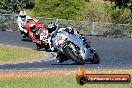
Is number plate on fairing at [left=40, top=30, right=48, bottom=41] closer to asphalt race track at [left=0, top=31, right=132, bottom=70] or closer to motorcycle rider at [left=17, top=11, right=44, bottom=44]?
motorcycle rider at [left=17, top=11, right=44, bottom=44]

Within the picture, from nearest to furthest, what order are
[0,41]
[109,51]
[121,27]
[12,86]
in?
1. [12,86]
2. [109,51]
3. [0,41]
4. [121,27]

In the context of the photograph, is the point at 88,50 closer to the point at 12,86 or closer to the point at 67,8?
the point at 12,86

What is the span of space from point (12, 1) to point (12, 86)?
45.2m

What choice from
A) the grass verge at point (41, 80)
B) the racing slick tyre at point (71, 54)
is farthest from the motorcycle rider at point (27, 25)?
the grass verge at point (41, 80)

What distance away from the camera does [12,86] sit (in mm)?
12078

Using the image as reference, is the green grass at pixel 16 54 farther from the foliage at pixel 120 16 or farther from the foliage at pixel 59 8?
the foliage at pixel 59 8

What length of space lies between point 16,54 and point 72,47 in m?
5.70

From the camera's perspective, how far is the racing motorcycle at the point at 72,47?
19062 millimetres

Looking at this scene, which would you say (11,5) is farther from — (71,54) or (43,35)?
(71,54)

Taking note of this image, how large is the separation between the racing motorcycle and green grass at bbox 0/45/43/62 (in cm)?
338

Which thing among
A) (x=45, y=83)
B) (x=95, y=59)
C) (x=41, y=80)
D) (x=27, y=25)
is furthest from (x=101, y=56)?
(x=45, y=83)

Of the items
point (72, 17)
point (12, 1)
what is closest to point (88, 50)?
point (72, 17)

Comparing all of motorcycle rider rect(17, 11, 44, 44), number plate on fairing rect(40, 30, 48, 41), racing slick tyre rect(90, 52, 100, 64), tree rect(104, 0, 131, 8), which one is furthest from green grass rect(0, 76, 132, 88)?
tree rect(104, 0, 131, 8)

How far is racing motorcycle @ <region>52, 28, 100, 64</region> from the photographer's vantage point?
1906 cm
